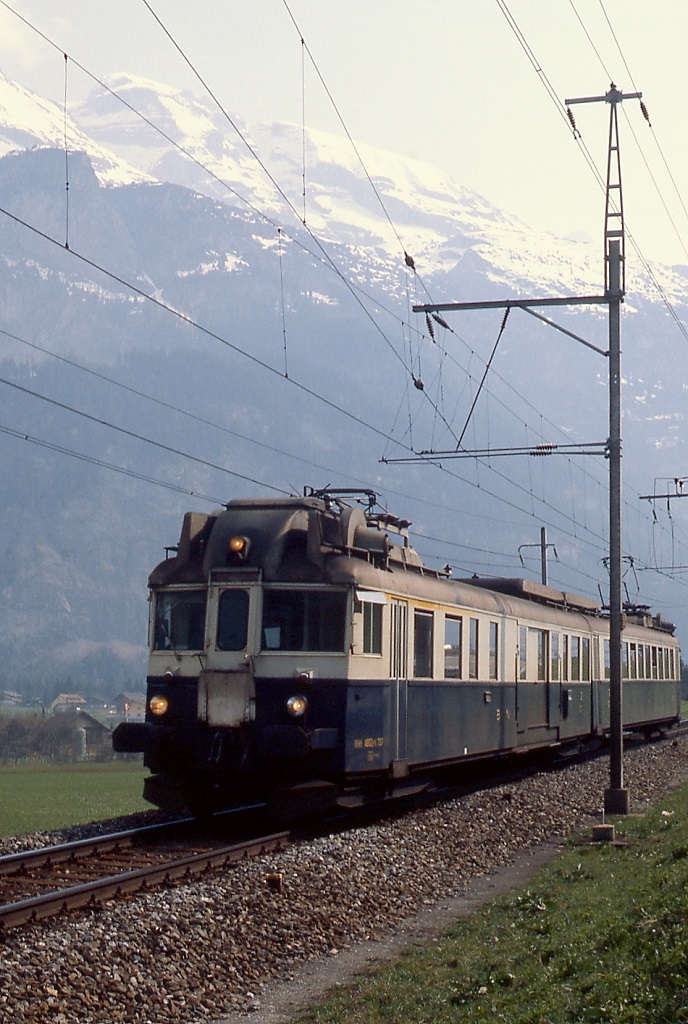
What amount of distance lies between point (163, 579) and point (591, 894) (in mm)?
7485

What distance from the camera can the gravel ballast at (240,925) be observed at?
8.91m

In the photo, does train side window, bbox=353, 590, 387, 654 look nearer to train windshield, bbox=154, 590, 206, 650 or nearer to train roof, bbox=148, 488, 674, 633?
train roof, bbox=148, 488, 674, 633

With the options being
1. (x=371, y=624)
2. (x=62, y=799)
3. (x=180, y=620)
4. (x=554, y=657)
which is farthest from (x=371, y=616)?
(x=62, y=799)

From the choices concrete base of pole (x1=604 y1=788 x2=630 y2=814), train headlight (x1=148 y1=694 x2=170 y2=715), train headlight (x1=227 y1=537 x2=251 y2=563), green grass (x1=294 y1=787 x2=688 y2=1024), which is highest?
train headlight (x1=227 y1=537 x2=251 y2=563)

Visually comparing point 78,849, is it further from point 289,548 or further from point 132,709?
point 132,709

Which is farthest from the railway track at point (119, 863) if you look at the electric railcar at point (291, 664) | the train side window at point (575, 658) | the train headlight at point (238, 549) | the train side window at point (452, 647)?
the train side window at point (575, 658)

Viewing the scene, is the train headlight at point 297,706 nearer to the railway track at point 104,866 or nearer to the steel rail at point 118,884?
the railway track at point 104,866

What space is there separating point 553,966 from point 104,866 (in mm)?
5880

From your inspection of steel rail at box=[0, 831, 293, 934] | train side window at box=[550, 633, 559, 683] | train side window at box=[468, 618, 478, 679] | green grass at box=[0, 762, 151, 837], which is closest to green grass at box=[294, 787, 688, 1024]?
steel rail at box=[0, 831, 293, 934]

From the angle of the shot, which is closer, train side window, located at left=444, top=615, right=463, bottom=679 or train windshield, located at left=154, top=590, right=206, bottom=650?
train windshield, located at left=154, top=590, right=206, bottom=650

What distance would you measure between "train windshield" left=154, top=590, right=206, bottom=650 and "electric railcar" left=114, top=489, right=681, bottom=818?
0.02m

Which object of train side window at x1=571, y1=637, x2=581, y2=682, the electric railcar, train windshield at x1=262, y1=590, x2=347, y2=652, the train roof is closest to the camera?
the electric railcar

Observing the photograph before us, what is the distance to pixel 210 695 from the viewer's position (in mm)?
16672

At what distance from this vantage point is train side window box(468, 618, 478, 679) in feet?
69.1
